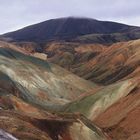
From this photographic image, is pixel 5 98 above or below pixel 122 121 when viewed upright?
above

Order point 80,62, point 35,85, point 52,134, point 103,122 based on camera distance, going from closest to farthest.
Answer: point 52,134 < point 103,122 < point 35,85 < point 80,62

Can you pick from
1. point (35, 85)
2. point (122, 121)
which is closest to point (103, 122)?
point (122, 121)

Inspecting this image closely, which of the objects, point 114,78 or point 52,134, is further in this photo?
point 114,78

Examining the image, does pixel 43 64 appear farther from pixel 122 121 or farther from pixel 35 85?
pixel 122 121

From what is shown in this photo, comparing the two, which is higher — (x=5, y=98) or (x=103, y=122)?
(x=5, y=98)

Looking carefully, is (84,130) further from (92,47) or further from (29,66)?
(92,47)

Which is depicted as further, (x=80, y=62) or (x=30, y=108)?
(x=80, y=62)

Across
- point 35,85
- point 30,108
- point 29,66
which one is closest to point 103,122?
point 30,108

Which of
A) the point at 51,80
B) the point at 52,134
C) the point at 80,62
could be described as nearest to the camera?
the point at 52,134

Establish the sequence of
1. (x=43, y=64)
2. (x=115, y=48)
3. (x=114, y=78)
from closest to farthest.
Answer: (x=43, y=64), (x=114, y=78), (x=115, y=48)
